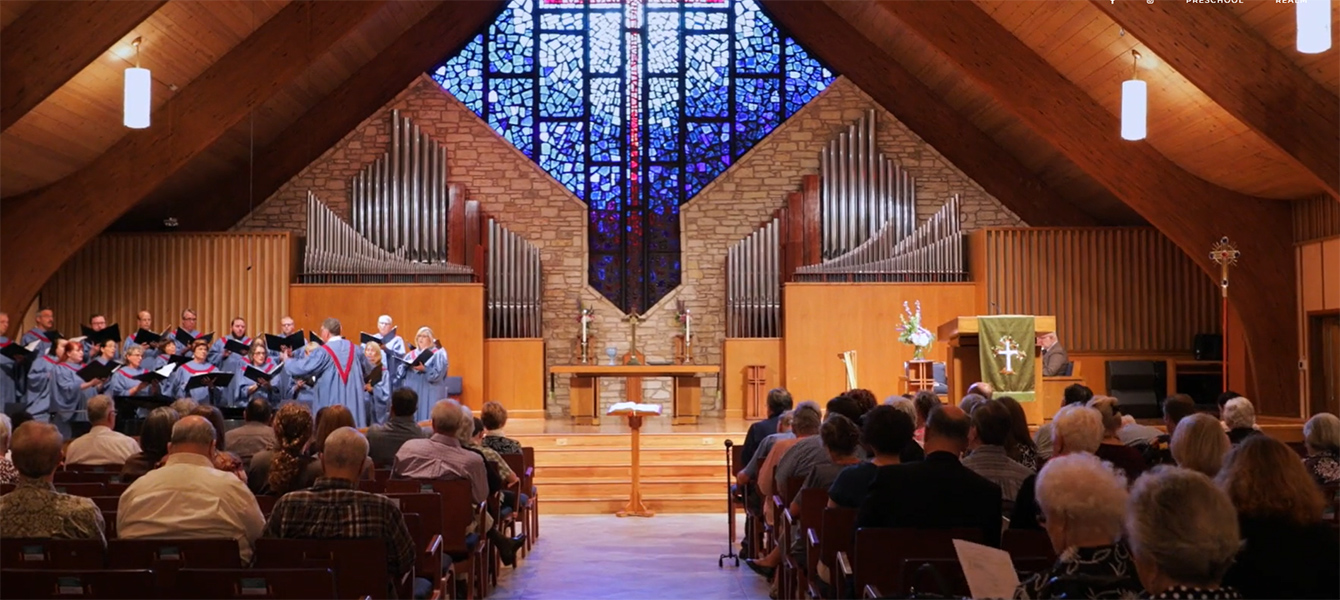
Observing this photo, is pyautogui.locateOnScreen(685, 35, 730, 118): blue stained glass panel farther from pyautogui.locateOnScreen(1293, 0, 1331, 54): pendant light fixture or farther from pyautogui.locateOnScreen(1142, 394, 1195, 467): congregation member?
pyautogui.locateOnScreen(1142, 394, 1195, 467): congregation member

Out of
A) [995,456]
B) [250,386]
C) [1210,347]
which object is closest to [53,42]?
[250,386]

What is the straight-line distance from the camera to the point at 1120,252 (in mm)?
15516

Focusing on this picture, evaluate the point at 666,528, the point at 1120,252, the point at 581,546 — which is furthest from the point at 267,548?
the point at 1120,252

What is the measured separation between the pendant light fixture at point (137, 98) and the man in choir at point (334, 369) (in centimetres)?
287

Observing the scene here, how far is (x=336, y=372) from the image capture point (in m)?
12.8

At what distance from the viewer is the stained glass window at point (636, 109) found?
1677 cm

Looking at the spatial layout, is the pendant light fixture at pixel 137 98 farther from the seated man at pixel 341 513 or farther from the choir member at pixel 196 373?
the seated man at pixel 341 513

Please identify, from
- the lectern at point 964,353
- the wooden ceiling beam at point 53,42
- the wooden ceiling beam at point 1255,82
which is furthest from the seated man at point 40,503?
the wooden ceiling beam at point 1255,82

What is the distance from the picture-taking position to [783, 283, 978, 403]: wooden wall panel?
15.5 meters

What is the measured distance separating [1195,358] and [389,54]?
10.0m

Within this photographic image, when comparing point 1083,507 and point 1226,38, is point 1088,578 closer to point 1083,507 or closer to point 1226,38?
point 1083,507

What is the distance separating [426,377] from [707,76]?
560 cm

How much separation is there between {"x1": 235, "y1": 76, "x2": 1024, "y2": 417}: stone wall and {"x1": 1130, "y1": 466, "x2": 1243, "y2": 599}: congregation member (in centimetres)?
1377

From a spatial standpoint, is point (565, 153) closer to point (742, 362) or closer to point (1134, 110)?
point (742, 362)
